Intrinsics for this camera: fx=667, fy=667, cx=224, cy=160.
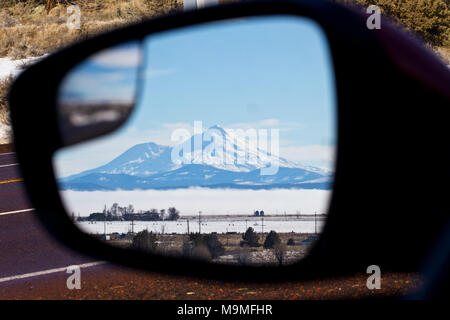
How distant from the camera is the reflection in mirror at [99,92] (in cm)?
160

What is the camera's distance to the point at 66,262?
7.01m

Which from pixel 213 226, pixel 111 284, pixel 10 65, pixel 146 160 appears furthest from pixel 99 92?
pixel 10 65

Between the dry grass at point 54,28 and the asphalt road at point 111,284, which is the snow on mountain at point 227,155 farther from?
the dry grass at point 54,28

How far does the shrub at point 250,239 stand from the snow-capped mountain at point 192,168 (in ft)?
0.41

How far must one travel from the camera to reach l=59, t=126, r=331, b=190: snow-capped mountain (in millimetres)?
1698

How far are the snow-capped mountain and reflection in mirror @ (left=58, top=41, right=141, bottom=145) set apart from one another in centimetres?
14

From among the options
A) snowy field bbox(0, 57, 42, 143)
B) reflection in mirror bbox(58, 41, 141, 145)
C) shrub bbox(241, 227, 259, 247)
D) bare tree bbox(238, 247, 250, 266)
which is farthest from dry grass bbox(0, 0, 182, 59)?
bare tree bbox(238, 247, 250, 266)

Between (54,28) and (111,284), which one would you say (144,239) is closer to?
(111,284)

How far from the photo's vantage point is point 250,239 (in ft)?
5.82

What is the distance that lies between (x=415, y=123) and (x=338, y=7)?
0.84 feet

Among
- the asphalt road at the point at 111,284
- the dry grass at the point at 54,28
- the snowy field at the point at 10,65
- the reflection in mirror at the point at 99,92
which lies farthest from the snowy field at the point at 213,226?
the dry grass at the point at 54,28

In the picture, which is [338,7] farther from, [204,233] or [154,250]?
[204,233]

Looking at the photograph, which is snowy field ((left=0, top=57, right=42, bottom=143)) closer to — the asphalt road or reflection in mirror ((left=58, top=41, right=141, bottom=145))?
the asphalt road
